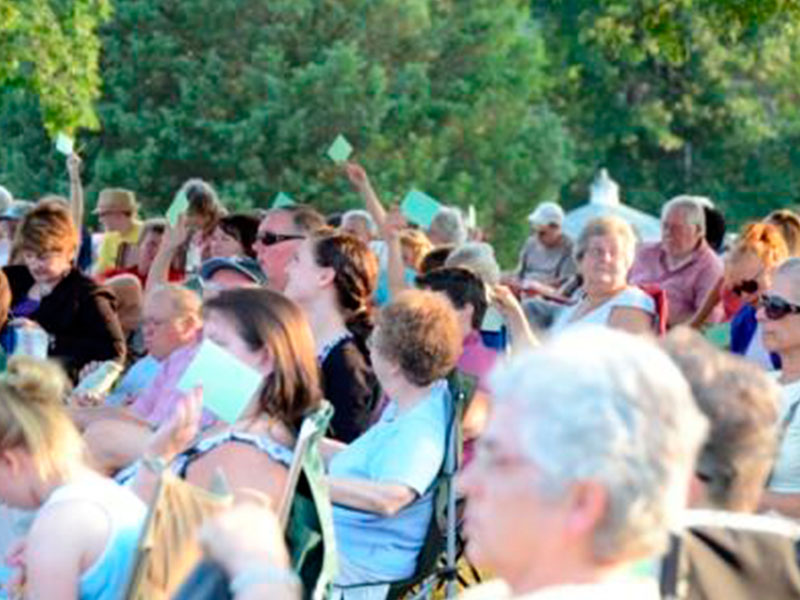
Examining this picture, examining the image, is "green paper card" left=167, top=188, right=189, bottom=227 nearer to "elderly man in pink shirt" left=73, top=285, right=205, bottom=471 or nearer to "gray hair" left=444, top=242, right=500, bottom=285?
"gray hair" left=444, top=242, right=500, bottom=285

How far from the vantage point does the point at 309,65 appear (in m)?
39.9

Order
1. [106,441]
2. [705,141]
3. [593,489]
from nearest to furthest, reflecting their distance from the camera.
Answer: [593,489] → [106,441] → [705,141]

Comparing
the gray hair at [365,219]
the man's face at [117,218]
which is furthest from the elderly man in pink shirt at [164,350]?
the man's face at [117,218]

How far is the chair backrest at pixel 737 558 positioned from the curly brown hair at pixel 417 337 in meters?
3.00

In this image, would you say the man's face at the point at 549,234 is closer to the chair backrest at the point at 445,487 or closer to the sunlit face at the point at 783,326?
the sunlit face at the point at 783,326

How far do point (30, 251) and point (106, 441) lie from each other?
3.85m

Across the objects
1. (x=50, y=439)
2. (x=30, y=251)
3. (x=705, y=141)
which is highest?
(x=50, y=439)

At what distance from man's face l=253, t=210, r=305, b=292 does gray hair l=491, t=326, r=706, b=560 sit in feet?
21.7

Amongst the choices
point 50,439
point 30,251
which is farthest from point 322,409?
point 30,251

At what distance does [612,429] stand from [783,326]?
14.1ft

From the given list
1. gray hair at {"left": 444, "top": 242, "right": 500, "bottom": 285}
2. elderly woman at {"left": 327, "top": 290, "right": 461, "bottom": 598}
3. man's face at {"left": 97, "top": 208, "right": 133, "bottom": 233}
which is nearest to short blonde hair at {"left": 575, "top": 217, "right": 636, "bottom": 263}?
gray hair at {"left": 444, "top": 242, "right": 500, "bottom": 285}

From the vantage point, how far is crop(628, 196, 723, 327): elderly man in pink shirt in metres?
12.0

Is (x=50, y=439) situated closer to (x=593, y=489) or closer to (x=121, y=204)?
(x=593, y=489)

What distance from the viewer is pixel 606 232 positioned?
947 cm
